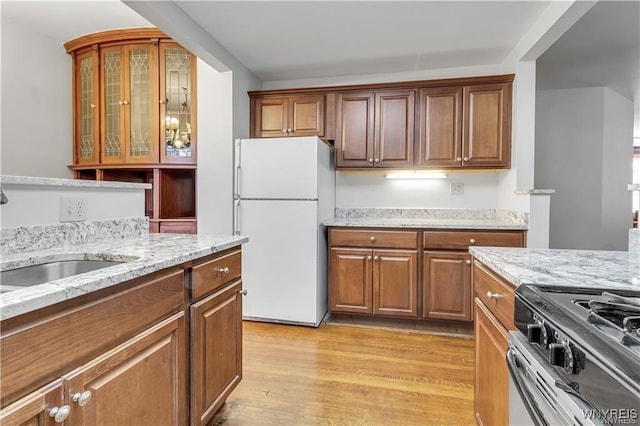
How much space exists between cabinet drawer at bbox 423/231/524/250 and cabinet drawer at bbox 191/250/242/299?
5.61ft

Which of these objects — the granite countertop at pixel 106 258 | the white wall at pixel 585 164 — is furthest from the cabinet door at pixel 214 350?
the white wall at pixel 585 164

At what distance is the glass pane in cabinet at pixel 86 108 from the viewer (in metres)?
3.41

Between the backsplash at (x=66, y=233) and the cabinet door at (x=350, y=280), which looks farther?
the cabinet door at (x=350, y=280)

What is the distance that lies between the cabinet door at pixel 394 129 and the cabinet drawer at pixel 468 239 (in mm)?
728

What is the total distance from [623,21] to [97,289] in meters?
3.75

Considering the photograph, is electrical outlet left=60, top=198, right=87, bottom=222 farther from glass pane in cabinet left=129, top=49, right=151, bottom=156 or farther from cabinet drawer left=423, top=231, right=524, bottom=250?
cabinet drawer left=423, top=231, right=524, bottom=250

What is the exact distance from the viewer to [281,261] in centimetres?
288

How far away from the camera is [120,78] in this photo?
10.7ft

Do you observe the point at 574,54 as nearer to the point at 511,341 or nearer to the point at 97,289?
the point at 511,341

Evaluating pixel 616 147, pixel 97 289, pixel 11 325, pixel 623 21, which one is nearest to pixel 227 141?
pixel 97 289

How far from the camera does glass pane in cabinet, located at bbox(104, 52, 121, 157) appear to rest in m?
3.30

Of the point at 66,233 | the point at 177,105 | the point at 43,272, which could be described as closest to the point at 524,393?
the point at 43,272

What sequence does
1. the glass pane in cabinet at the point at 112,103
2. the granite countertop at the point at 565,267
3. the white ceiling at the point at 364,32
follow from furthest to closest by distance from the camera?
the glass pane in cabinet at the point at 112,103
the white ceiling at the point at 364,32
the granite countertop at the point at 565,267

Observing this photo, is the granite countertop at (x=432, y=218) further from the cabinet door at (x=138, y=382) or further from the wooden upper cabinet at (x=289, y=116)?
the cabinet door at (x=138, y=382)
